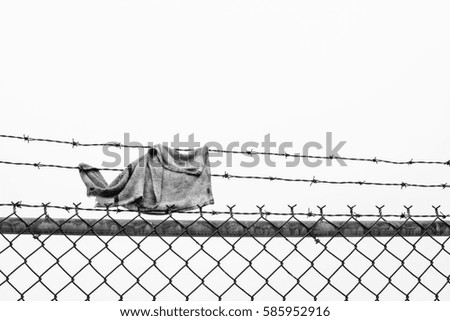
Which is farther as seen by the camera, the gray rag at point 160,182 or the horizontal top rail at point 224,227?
the gray rag at point 160,182

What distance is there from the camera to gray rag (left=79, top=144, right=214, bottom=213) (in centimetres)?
514

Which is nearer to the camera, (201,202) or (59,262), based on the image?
(59,262)

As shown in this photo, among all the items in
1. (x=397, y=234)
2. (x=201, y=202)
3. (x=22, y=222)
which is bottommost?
A: (x=201, y=202)

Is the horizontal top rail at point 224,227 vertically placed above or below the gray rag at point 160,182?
above

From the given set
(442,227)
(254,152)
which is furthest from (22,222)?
(254,152)

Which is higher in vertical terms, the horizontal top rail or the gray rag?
the horizontal top rail

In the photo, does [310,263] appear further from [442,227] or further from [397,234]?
[442,227]

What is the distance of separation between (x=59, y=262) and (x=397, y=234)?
1.13 meters

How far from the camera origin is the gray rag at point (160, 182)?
5145mm

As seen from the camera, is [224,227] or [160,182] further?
[160,182]

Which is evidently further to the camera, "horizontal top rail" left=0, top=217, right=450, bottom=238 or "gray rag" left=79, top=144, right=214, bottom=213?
"gray rag" left=79, top=144, right=214, bottom=213

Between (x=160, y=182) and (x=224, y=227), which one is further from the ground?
(x=224, y=227)

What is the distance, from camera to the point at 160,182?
5250 mm

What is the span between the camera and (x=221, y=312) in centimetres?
169
